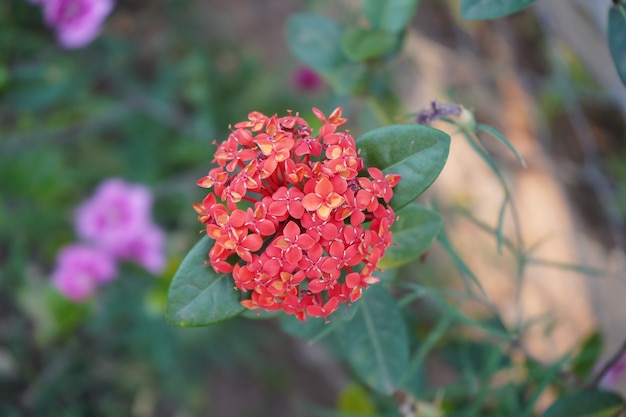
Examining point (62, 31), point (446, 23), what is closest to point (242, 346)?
point (62, 31)

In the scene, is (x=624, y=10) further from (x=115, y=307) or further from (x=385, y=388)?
(x=115, y=307)

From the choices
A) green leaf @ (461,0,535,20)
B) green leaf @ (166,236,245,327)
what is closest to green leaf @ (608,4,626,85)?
green leaf @ (461,0,535,20)

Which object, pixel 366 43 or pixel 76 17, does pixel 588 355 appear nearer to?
pixel 366 43

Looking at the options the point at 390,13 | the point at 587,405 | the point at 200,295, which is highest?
the point at 390,13

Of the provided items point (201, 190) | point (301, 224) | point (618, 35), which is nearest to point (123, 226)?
point (201, 190)

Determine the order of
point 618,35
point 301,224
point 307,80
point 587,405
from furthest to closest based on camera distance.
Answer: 1. point 307,80
2. point 587,405
3. point 618,35
4. point 301,224

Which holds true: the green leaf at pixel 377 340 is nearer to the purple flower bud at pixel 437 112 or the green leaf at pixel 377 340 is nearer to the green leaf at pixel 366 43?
the purple flower bud at pixel 437 112

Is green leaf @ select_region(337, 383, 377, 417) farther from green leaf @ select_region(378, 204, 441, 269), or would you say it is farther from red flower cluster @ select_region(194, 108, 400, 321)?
red flower cluster @ select_region(194, 108, 400, 321)
